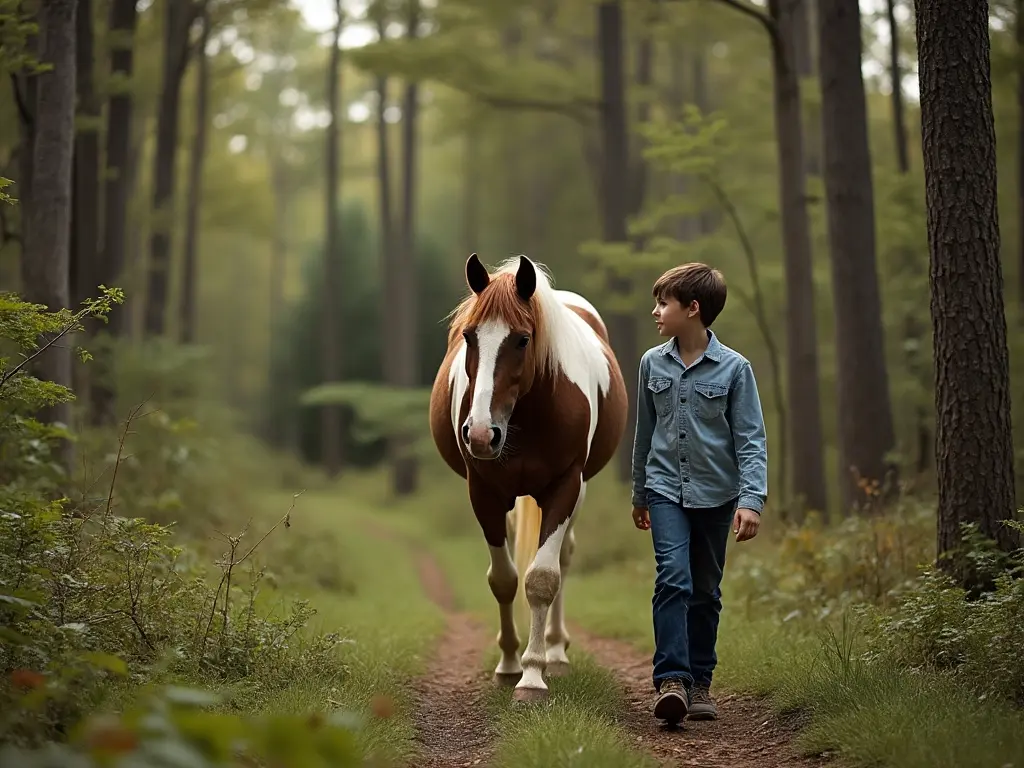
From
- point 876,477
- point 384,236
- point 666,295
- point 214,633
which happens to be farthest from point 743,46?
point 214,633

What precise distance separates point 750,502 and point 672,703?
41.3 inches

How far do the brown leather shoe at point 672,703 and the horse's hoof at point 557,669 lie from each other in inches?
54.0

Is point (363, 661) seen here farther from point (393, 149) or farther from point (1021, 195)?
point (393, 149)

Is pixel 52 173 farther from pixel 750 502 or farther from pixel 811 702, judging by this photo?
pixel 811 702

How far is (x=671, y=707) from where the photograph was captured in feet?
16.3

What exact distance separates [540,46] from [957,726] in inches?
920

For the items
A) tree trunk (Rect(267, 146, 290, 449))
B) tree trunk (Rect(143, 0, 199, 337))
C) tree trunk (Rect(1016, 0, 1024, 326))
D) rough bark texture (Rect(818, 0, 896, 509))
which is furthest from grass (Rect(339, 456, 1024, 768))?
tree trunk (Rect(267, 146, 290, 449))

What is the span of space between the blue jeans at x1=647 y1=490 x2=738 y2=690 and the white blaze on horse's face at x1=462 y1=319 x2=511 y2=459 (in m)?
0.91

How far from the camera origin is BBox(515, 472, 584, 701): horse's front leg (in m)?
5.56

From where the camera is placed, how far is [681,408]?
531 centimetres

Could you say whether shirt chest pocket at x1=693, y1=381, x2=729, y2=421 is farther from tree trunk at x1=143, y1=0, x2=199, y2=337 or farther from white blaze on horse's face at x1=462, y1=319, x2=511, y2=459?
tree trunk at x1=143, y1=0, x2=199, y2=337

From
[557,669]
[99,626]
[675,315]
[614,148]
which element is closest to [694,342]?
[675,315]

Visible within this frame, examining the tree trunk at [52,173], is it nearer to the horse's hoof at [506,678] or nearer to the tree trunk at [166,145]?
the horse's hoof at [506,678]

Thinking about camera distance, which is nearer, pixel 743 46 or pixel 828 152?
pixel 828 152
